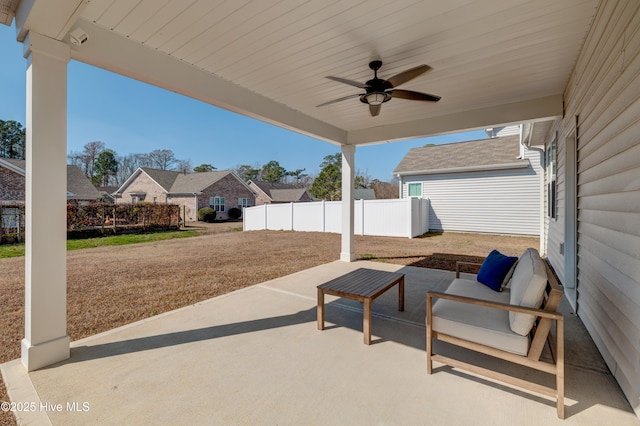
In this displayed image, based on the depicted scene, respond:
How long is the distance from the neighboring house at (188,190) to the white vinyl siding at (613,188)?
2379cm

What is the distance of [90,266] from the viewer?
21.5 feet

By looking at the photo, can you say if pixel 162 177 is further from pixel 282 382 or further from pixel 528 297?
pixel 528 297

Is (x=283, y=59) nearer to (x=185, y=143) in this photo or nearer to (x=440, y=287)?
(x=440, y=287)

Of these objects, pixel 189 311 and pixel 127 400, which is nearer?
pixel 127 400

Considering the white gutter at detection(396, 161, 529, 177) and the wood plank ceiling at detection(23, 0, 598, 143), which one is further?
the white gutter at detection(396, 161, 529, 177)

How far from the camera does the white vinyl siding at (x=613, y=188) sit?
6.70 feet

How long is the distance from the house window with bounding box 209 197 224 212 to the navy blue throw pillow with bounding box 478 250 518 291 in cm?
2371

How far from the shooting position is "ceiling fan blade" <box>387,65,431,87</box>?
301cm

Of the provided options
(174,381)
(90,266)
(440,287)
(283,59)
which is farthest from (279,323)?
(90,266)

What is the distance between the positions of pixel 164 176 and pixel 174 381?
2682 centimetres

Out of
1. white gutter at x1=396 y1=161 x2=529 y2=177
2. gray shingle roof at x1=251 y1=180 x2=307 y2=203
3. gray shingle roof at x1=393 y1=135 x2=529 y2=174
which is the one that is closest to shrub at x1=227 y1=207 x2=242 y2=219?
gray shingle roof at x1=251 y1=180 x2=307 y2=203

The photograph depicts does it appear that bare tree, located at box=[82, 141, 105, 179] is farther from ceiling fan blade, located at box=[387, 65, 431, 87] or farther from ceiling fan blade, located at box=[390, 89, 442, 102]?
ceiling fan blade, located at box=[387, 65, 431, 87]

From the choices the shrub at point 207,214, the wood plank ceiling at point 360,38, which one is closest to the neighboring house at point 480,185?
the wood plank ceiling at point 360,38

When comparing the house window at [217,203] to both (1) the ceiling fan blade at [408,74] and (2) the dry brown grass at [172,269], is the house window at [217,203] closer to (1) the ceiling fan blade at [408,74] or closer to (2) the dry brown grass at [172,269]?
(2) the dry brown grass at [172,269]
